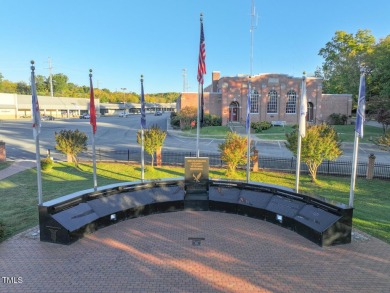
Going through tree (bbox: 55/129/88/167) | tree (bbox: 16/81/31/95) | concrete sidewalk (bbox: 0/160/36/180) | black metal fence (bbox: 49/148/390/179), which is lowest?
concrete sidewalk (bbox: 0/160/36/180)

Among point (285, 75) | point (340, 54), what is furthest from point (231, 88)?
point (340, 54)

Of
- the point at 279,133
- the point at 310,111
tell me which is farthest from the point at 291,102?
the point at 279,133

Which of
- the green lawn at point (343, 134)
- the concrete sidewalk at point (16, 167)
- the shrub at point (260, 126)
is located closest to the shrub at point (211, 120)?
the shrub at point (260, 126)

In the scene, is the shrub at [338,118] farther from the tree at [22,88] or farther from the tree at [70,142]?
the tree at [22,88]

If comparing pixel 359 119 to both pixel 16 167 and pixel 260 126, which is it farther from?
pixel 260 126

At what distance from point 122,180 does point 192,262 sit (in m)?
10.1

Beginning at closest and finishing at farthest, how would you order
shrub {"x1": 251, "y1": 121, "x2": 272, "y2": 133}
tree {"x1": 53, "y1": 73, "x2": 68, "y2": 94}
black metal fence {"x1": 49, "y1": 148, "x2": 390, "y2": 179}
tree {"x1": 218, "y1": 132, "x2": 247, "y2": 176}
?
1. tree {"x1": 218, "y1": 132, "x2": 247, "y2": 176}
2. black metal fence {"x1": 49, "y1": 148, "x2": 390, "y2": 179}
3. shrub {"x1": 251, "y1": 121, "x2": 272, "y2": 133}
4. tree {"x1": 53, "y1": 73, "x2": 68, "y2": 94}

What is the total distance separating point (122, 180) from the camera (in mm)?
16688

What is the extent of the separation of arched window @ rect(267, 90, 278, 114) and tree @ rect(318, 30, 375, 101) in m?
11.7

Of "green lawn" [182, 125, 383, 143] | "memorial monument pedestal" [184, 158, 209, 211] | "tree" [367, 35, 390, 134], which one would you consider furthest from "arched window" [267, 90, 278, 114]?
"memorial monument pedestal" [184, 158, 209, 211]

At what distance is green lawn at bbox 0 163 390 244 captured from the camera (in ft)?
33.9

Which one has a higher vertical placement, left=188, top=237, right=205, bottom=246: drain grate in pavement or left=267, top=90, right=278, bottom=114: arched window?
left=267, top=90, right=278, bottom=114: arched window

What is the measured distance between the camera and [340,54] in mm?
54312

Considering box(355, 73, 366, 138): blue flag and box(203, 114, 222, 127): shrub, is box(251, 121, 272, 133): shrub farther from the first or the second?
box(355, 73, 366, 138): blue flag
